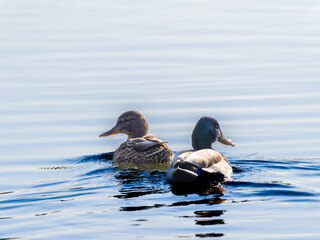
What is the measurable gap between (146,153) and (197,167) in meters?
2.35

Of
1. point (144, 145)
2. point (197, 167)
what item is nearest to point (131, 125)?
point (144, 145)

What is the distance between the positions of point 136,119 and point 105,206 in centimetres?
519

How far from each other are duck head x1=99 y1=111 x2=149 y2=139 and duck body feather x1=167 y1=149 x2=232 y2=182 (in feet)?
10.9

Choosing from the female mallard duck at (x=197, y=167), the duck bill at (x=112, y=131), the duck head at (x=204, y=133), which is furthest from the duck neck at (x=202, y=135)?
the duck bill at (x=112, y=131)

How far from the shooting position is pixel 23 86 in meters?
18.9

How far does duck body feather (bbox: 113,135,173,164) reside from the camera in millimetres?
13867

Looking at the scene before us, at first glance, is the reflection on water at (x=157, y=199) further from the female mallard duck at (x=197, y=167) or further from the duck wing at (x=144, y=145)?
the duck wing at (x=144, y=145)

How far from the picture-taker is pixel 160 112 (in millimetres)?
16875

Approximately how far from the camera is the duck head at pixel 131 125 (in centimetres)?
1558

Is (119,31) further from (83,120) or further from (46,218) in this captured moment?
(46,218)

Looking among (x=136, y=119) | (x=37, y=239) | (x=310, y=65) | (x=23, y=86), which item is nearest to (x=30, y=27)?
(x=23, y=86)

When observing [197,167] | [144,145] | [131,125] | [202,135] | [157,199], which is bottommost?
[157,199]

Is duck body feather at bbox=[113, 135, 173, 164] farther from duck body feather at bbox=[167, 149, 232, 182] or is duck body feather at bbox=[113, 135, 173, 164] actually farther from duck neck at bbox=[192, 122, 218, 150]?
duck body feather at bbox=[167, 149, 232, 182]

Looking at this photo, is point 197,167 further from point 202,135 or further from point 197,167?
point 202,135
